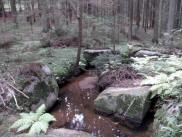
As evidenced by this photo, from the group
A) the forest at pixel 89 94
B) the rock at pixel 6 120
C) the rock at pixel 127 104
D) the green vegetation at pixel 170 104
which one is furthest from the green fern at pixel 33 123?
the green vegetation at pixel 170 104

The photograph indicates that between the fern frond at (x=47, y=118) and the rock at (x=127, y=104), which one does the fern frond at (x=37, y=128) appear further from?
the rock at (x=127, y=104)

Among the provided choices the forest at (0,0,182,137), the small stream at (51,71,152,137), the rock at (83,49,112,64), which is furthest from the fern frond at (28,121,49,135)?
the rock at (83,49,112,64)

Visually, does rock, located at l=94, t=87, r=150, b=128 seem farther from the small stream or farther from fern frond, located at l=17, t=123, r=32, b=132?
fern frond, located at l=17, t=123, r=32, b=132

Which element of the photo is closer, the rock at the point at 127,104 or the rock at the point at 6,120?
the rock at the point at 6,120

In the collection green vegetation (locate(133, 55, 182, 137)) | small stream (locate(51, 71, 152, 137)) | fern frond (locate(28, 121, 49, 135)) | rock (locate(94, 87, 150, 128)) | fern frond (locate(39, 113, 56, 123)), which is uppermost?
green vegetation (locate(133, 55, 182, 137))

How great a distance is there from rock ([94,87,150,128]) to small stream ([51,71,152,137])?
0.23 meters

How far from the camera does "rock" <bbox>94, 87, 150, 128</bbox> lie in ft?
21.1

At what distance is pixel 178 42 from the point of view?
1488cm

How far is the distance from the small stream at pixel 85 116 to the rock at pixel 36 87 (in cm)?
46

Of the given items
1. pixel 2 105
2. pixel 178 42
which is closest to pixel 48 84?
pixel 2 105

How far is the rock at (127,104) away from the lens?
21.1ft

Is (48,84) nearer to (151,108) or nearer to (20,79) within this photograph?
(20,79)

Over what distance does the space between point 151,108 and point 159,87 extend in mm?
2522

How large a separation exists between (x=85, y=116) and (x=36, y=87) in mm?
1688
